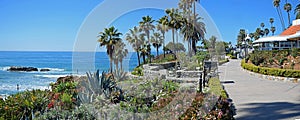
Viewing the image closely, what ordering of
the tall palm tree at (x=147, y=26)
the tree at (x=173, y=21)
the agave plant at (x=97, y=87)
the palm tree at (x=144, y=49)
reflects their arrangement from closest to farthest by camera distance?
1. the agave plant at (x=97, y=87)
2. the tall palm tree at (x=147, y=26)
3. the tree at (x=173, y=21)
4. the palm tree at (x=144, y=49)

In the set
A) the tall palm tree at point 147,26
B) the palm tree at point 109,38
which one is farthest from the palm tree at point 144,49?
the palm tree at point 109,38

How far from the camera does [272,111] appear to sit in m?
8.61

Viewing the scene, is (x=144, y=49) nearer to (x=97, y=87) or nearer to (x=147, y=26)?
(x=147, y=26)

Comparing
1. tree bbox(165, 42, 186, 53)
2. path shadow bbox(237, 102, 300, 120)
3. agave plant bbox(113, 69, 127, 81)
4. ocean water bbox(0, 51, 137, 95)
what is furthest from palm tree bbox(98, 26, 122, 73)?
path shadow bbox(237, 102, 300, 120)

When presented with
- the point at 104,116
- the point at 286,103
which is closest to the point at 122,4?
the point at 104,116

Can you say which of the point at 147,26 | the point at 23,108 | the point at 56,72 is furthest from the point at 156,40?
the point at 23,108

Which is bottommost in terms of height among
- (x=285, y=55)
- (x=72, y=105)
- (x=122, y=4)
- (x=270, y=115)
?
(x=270, y=115)

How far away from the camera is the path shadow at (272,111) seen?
25.7ft

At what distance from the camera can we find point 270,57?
872 inches

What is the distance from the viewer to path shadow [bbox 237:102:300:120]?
782cm

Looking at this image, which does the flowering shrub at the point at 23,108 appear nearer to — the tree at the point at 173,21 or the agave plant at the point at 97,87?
the agave plant at the point at 97,87

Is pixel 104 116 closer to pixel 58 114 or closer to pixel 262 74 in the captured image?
pixel 58 114

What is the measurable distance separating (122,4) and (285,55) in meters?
15.8

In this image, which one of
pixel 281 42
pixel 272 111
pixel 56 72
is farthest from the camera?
pixel 56 72
